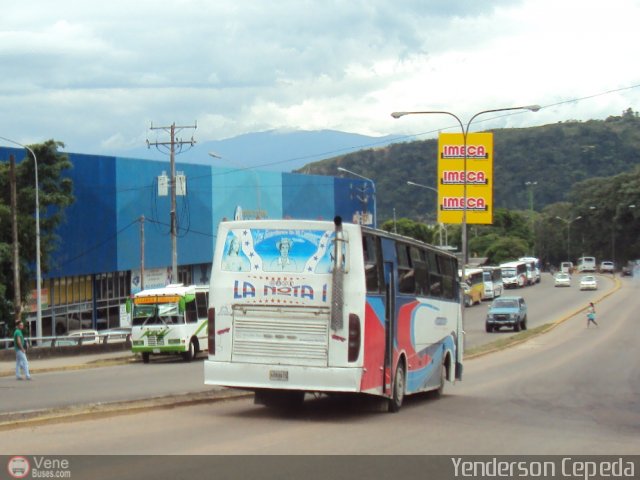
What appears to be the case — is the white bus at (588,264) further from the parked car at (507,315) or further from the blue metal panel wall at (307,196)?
the parked car at (507,315)

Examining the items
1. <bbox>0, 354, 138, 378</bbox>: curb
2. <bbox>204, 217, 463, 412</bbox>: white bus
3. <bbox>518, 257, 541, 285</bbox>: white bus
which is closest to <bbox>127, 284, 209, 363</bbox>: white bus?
<bbox>0, 354, 138, 378</bbox>: curb

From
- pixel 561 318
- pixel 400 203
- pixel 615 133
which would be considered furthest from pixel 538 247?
pixel 561 318

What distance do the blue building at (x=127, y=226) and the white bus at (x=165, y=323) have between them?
13051 millimetres

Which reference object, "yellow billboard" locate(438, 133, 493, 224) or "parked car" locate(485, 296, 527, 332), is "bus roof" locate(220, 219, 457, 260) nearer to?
"yellow billboard" locate(438, 133, 493, 224)

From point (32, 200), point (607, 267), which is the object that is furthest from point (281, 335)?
point (607, 267)

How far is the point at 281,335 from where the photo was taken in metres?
15.1

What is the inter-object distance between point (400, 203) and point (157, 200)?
297ft

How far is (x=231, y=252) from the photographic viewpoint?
1552 centimetres

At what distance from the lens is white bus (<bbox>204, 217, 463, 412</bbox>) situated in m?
14.8

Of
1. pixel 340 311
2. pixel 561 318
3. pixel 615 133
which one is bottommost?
pixel 561 318

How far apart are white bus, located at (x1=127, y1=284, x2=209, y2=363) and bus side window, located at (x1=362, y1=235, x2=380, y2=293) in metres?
20.8

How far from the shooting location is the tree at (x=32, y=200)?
4503cm
